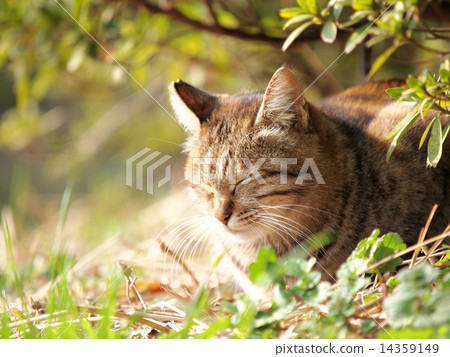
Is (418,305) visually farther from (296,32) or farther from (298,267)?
(296,32)

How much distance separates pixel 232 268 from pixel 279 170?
Answer: 20.7 inches

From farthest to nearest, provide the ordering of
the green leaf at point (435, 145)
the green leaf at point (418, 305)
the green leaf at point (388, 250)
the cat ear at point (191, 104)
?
the cat ear at point (191, 104)
the green leaf at point (435, 145)
the green leaf at point (388, 250)
the green leaf at point (418, 305)

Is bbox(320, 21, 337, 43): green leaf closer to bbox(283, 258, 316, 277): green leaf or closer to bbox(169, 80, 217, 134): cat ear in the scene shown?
bbox(169, 80, 217, 134): cat ear

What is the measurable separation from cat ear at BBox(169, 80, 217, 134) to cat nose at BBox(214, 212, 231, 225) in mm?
428

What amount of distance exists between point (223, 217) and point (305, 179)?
0.34 metres

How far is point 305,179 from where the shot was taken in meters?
1.95

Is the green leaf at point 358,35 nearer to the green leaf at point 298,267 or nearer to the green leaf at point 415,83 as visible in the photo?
the green leaf at point 415,83

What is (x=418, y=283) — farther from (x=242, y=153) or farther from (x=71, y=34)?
(x=71, y=34)

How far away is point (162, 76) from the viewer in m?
4.08

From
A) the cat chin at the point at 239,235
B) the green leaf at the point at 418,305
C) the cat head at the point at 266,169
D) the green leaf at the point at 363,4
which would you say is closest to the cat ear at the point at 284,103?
the cat head at the point at 266,169

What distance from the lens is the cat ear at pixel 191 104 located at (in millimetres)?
2139

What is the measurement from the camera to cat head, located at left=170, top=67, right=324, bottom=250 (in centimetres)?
193

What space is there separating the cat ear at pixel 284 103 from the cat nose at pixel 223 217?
37cm

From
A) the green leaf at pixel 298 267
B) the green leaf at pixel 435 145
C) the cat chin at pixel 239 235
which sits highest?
the green leaf at pixel 435 145
